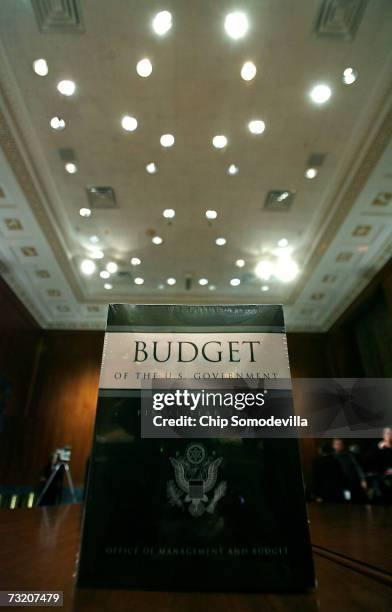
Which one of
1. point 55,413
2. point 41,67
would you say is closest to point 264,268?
point 41,67

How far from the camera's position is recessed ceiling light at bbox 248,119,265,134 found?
4.95 meters

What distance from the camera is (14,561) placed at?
2.12 feet

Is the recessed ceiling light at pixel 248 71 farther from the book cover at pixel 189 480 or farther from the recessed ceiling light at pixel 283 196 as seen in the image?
the book cover at pixel 189 480

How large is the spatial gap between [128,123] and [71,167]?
4.08ft

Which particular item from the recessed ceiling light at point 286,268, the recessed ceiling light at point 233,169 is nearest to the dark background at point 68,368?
the recessed ceiling light at point 286,268

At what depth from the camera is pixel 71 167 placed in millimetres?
5543

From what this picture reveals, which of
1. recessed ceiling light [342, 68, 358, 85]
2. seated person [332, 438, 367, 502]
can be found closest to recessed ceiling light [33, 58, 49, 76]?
recessed ceiling light [342, 68, 358, 85]

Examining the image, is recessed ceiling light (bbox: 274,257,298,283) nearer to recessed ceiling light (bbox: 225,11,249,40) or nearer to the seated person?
the seated person

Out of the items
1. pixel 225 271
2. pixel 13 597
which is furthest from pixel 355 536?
pixel 225 271

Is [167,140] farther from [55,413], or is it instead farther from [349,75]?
[55,413]

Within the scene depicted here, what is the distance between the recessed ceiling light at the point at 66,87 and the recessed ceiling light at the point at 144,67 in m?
0.87

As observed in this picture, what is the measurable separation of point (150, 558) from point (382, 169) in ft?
20.4

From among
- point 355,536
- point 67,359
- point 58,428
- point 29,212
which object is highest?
point 29,212

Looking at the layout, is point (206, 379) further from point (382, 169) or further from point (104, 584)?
point (382, 169)
